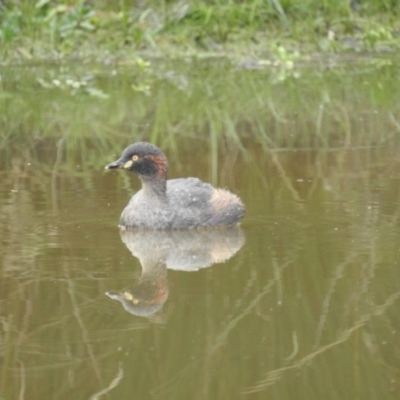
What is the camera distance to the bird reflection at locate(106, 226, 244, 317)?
597 centimetres

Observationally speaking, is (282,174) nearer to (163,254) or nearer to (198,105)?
(163,254)

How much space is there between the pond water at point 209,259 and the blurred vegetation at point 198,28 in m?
4.48

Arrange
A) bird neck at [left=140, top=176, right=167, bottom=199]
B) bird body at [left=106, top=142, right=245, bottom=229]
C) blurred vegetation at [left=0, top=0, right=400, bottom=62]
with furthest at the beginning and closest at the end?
blurred vegetation at [left=0, top=0, right=400, bottom=62] → bird neck at [left=140, top=176, right=167, bottom=199] → bird body at [left=106, top=142, right=245, bottom=229]

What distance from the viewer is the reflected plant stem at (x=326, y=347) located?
4625mm

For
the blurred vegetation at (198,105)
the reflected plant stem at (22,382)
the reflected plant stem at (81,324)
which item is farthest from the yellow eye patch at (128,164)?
A: the reflected plant stem at (22,382)

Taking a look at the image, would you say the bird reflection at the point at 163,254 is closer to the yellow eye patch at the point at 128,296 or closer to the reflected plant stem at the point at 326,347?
the yellow eye patch at the point at 128,296

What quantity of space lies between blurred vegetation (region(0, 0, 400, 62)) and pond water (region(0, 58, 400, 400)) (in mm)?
4477

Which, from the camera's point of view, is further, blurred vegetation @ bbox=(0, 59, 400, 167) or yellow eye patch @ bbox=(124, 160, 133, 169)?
blurred vegetation @ bbox=(0, 59, 400, 167)

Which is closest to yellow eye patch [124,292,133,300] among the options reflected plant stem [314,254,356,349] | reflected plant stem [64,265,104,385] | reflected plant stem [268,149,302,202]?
reflected plant stem [64,265,104,385]

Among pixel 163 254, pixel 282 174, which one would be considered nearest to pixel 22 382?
pixel 163 254

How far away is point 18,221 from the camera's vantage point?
782 centimetres

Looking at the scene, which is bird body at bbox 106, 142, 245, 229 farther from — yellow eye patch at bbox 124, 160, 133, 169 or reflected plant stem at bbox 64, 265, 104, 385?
reflected plant stem at bbox 64, 265, 104, 385

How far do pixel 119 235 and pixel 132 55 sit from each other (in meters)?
10.8

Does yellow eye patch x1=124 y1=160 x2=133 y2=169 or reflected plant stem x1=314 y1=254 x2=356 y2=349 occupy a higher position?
yellow eye patch x1=124 y1=160 x2=133 y2=169
